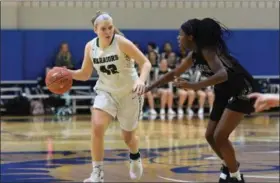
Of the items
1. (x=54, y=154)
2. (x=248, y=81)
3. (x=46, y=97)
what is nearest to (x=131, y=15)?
(x=46, y=97)

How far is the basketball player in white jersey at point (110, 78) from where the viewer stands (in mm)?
6816

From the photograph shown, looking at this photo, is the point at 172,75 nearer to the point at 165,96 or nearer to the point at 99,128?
the point at 99,128

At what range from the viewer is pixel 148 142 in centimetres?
1255

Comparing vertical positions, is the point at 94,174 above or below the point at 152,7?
below

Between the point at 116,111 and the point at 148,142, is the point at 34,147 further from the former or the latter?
the point at 116,111

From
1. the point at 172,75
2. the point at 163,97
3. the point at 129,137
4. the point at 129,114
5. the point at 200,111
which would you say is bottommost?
the point at 200,111

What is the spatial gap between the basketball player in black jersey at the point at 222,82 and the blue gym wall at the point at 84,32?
11502 mm

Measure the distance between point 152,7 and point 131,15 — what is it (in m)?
0.68

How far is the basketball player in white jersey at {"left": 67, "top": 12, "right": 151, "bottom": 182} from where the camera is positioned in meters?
6.82

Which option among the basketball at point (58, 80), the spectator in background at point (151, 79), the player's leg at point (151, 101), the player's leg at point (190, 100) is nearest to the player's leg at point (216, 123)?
the basketball at point (58, 80)

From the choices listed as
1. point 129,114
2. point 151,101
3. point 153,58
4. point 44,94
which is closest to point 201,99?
point 151,101

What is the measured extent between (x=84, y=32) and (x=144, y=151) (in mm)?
8509

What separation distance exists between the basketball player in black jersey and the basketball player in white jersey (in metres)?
0.45

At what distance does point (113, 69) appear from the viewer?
22.7 feet
